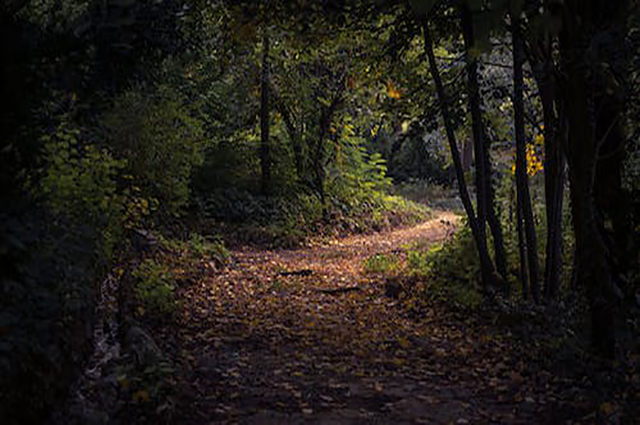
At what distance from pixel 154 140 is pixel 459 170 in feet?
22.7

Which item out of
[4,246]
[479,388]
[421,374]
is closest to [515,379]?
[479,388]

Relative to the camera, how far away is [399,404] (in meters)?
4.73

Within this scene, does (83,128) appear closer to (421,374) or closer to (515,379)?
(421,374)

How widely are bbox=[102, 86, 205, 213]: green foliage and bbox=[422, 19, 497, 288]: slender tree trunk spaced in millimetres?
6427

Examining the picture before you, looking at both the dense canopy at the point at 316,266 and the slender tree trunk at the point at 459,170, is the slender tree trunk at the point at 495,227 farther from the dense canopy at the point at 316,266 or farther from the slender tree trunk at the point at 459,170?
the slender tree trunk at the point at 459,170

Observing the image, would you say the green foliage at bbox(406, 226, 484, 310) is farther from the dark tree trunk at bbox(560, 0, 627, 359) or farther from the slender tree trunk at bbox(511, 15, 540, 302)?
the dark tree trunk at bbox(560, 0, 627, 359)

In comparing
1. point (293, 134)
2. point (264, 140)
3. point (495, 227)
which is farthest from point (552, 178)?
point (293, 134)

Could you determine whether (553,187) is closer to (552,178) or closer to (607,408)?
(552,178)

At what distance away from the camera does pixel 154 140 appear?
12117mm

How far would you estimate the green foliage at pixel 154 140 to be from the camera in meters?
11.9

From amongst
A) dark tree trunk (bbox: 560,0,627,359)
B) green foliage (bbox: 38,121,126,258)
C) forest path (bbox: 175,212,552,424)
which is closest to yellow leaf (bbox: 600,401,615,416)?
forest path (bbox: 175,212,552,424)

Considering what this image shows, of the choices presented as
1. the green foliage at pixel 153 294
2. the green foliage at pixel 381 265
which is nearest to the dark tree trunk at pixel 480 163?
the green foliage at pixel 381 265

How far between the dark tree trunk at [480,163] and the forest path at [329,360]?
1.21 metres

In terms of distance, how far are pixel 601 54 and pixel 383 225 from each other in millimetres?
15787
